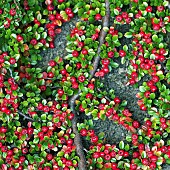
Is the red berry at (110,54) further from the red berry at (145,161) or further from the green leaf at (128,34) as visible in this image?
the red berry at (145,161)

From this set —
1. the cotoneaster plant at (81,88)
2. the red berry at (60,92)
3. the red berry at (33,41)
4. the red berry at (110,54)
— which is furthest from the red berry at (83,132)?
the red berry at (33,41)

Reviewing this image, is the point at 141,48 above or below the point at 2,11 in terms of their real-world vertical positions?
below

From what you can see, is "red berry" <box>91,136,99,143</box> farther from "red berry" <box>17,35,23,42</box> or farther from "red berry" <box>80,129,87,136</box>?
"red berry" <box>17,35,23,42</box>

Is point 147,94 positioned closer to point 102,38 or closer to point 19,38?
point 102,38

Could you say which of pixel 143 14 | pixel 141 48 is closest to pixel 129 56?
pixel 141 48

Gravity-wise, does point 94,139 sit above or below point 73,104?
below

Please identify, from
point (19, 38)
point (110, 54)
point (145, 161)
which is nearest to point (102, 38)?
point (110, 54)

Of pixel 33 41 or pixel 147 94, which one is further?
pixel 33 41

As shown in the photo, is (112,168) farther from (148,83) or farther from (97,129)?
(148,83)
